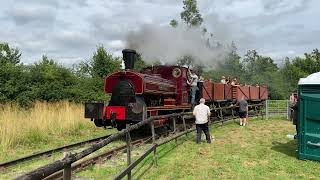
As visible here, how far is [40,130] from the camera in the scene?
14320mm

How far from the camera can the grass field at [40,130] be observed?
12414mm

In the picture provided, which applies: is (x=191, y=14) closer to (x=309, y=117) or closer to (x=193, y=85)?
(x=193, y=85)

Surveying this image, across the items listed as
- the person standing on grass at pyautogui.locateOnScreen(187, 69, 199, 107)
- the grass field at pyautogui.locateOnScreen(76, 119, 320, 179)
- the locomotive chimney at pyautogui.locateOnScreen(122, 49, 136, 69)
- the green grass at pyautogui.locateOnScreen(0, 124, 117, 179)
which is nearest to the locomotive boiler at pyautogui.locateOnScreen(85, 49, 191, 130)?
the locomotive chimney at pyautogui.locateOnScreen(122, 49, 136, 69)

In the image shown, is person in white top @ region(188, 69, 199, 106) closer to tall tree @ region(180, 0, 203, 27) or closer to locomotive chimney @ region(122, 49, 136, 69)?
locomotive chimney @ region(122, 49, 136, 69)

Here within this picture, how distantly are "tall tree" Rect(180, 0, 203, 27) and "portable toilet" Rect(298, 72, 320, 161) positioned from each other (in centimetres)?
3888

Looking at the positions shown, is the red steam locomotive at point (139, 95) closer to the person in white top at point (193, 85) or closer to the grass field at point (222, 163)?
the person in white top at point (193, 85)

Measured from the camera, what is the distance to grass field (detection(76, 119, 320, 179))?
8.70m

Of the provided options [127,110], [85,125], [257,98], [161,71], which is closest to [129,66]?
[127,110]

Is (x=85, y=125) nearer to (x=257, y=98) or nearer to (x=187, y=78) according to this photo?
(x=187, y=78)

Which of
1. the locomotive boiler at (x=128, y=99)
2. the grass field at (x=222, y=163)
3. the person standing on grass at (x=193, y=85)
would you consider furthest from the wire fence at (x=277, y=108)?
the grass field at (x=222, y=163)

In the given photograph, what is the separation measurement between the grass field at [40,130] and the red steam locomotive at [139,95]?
1431 millimetres

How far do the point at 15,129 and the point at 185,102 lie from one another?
23.5 feet

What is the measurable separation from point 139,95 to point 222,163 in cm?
540

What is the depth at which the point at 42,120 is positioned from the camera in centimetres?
1551
